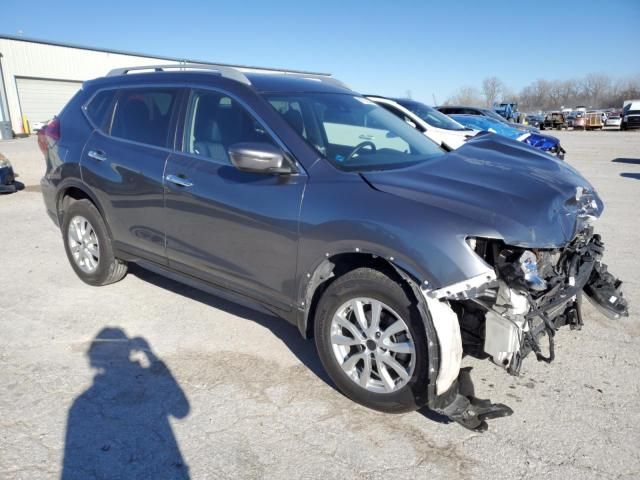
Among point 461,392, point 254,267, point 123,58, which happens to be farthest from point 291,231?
point 123,58

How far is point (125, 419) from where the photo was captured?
9.38 feet

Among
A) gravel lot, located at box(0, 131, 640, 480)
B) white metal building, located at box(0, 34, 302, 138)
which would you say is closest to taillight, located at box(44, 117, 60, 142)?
gravel lot, located at box(0, 131, 640, 480)

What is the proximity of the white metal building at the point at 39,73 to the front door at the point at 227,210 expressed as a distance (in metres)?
30.7

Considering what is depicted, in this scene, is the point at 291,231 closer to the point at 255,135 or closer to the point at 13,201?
the point at 255,135

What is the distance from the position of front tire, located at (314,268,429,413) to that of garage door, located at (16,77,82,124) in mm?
32684

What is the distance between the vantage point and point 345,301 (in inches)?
115

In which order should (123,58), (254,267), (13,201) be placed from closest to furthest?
(254,267), (13,201), (123,58)

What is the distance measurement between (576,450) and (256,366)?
78.9 inches

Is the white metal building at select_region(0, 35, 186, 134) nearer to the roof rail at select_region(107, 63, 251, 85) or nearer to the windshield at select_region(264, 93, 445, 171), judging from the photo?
the roof rail at select_region(107, 63, 251, 85)

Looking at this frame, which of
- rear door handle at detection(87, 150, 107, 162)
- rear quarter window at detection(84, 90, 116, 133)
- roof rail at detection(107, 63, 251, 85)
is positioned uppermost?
roof rail at detection(107, 63, 251, 85)

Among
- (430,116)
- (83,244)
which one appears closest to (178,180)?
(83,244)

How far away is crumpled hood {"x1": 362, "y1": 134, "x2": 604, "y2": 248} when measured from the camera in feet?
8.41

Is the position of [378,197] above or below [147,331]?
above

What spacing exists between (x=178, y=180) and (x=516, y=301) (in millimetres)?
2429
